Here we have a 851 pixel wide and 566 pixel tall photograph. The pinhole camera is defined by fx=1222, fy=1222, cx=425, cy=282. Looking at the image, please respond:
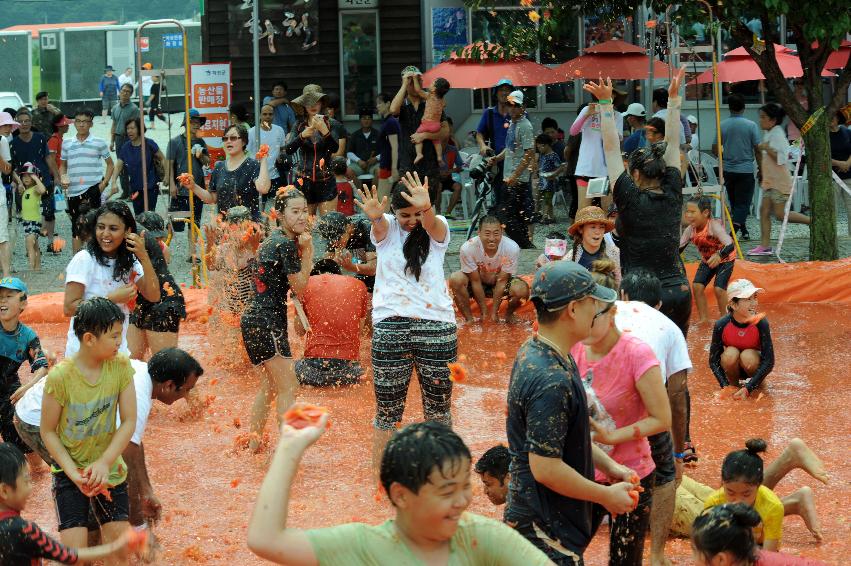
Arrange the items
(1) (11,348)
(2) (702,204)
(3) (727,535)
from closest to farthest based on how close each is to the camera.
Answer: (3) (727,535), (1) (11,348), (2) (702,204)

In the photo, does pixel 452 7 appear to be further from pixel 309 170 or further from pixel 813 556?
pixel 813 556

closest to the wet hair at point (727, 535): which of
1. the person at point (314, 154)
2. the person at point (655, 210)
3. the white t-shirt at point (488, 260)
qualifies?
the person at point (655, 210)

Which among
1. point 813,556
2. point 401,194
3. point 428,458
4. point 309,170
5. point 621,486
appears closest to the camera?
point 428,458

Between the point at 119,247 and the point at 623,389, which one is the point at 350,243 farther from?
the point at 623,389

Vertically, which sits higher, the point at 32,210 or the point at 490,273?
the point at 32,210

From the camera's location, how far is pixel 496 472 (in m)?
5.54

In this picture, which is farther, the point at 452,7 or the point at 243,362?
the point at 452,7

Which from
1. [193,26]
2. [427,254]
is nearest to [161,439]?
[427,254]

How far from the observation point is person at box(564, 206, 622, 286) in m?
8.82

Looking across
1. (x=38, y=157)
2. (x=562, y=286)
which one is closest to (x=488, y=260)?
(x=38, y=157)

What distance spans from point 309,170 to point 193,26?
1819 centimetres

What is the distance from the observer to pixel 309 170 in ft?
43.1

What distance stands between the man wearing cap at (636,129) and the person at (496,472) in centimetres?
928

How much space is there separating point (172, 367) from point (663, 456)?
92.2 inches
